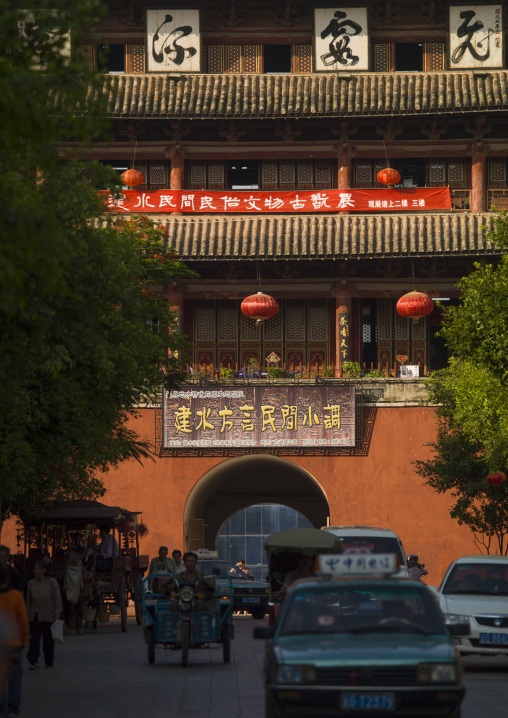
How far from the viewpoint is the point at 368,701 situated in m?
7.69

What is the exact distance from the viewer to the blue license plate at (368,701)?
7.67 meters

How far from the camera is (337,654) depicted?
782 centimetres

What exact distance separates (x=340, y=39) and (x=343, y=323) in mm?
7487

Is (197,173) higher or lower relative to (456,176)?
higher

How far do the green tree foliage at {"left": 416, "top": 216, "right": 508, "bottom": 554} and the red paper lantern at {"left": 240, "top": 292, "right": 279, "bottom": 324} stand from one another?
4.10 metres

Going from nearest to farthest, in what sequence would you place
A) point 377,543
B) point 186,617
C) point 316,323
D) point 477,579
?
point 186,617 → point 477,579 → point 377,543 → point 316,323

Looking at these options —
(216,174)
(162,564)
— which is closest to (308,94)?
(216,174)

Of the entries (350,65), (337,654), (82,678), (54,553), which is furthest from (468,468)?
(337,654)

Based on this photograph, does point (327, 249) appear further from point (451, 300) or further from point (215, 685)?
point (215, 685)

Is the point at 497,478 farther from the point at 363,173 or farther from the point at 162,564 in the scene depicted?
the point at 363,173

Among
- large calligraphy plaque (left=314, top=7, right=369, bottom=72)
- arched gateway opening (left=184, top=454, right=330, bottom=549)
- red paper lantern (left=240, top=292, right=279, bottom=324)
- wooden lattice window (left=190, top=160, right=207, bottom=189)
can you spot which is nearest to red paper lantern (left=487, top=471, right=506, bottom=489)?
red paper lantern (left=240, top=292, right=279, bottom=324)

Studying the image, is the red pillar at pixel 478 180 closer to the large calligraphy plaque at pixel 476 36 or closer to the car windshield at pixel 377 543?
the large calligraphy plaque at pixel 476 36

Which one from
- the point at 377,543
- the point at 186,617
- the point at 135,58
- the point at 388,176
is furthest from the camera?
the point at 135,58

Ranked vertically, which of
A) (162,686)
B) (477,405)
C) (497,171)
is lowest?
(162,686)
